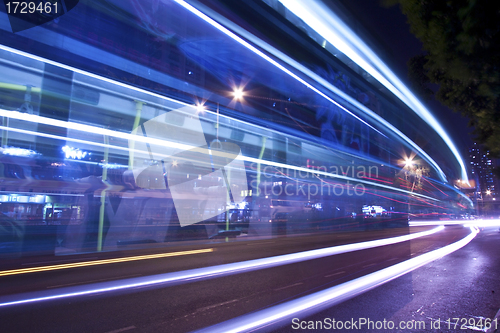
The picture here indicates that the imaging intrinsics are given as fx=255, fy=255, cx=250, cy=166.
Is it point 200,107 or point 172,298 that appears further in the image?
point 200,107

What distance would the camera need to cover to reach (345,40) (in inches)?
232

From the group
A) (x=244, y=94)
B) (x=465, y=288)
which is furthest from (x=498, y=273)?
(x=244, y=94)

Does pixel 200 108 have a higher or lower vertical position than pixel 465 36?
higher

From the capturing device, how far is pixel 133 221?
10555 mm

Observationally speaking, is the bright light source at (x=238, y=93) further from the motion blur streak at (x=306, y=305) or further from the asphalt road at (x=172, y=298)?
the motion blur streak at (x=306, y=305)

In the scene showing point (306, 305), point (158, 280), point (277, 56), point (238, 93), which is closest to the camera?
point (306, 305)

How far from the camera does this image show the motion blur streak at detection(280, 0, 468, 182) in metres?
4.98

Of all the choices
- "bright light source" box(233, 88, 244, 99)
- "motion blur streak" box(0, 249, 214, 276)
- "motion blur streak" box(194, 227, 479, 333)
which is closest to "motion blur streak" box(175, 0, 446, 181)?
"bright light source" box(233, 88, 244, 99)

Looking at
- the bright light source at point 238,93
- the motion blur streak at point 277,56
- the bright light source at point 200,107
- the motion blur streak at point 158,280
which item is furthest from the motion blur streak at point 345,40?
the motion blur streak at point 158,280

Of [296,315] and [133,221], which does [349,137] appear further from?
[296,315]

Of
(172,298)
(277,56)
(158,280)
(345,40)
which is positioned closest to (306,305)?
(172,298)

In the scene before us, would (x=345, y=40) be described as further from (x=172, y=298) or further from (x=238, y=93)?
(x=172, y=298)

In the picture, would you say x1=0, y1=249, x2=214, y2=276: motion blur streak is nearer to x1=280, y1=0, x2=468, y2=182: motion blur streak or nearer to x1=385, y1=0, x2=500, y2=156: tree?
x1=280, y1=0, x2=468, y2=182: motion blur streak

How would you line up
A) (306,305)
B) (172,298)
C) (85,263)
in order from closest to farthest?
(306,305), (172,298), (85,263)
